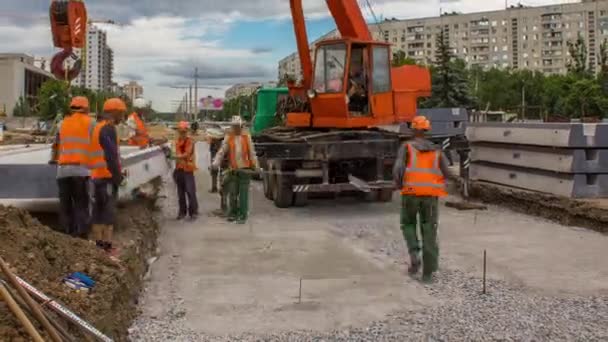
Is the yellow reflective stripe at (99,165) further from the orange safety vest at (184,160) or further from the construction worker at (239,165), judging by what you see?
the orange safety vest at (184,160)

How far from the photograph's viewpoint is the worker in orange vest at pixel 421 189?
688cm

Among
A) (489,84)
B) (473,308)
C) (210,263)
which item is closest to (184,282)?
(210,263)

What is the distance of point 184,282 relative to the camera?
6770 mm

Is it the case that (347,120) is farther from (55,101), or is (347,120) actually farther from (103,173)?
(55,101)

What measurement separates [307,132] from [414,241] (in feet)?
17.8

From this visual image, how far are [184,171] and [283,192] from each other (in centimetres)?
193

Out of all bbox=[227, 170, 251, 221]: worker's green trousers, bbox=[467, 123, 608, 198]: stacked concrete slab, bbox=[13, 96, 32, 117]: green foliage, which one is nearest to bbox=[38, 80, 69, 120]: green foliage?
bbox=[227, 170, 251, 221]: worker's green trousers

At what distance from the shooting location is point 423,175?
6.90 meters

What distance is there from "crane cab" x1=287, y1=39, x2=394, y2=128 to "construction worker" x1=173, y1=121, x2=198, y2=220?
246cm

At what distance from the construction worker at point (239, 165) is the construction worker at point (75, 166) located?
4.05 m

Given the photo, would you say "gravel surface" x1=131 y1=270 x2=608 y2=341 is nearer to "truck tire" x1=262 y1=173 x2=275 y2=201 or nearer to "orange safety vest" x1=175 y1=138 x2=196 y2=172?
"orange safety vest" x1=175 y1=138 x2=196 y2=172

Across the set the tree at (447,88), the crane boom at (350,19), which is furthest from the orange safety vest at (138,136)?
the tree at (447,88)

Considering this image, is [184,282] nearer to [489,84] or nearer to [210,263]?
[210,263]

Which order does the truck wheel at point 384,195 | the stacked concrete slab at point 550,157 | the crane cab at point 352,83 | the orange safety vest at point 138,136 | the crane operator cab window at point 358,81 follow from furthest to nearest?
the truck wheel at point 384,195 → the orange safety vest at point 138,136 → the crane operator cab window at point 358,81 → the crane cab at point 352,83 → the stacked concrete slab at point 550,157
